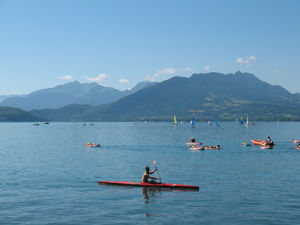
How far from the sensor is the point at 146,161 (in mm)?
66812

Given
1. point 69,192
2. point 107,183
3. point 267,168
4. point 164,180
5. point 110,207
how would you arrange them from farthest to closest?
point 267,168 < point 164,180 < point 107,183 < point 69,192 < point 110,207

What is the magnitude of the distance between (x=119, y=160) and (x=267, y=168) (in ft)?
90.8

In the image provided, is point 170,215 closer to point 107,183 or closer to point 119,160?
point 107,183

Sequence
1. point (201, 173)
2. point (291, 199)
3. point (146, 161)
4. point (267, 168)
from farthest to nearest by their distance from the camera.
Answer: point (146, 161) → point (267, 168) → point (201, 173) → point (291, 199)

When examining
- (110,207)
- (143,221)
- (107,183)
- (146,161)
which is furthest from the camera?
(146,161)

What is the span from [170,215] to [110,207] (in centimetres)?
585

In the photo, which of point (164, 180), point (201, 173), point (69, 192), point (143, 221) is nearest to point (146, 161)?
point (201, 173)

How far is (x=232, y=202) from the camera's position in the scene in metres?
32.8

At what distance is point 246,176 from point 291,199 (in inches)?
548

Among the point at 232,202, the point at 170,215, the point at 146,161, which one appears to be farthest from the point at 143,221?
the point at 146,161

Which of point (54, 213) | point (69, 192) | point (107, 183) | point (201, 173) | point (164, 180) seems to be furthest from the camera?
point (201, 173)

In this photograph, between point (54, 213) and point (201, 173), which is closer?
point (54, 213)

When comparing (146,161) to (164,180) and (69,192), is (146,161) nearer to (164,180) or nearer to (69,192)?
(164,180)

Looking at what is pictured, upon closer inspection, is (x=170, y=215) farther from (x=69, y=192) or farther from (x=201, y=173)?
(x=201, y=173)
